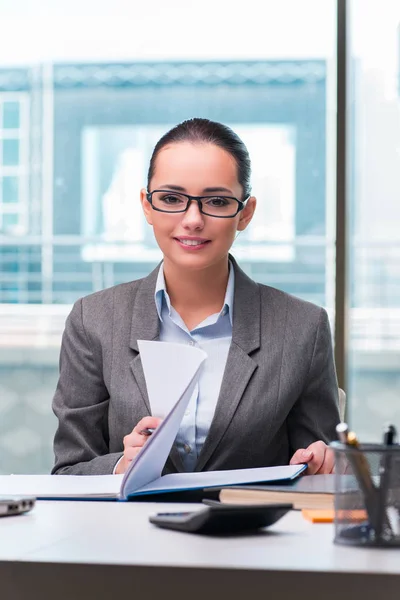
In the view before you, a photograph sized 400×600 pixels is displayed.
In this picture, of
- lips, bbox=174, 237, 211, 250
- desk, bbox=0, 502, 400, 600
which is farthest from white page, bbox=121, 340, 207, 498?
lips, bbox=174, 237, 211, 250

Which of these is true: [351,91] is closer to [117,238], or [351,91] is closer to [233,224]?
[117,238]

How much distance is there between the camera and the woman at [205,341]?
1805 mm

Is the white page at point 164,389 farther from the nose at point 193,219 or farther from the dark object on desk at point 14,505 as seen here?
the nose at point 193,219

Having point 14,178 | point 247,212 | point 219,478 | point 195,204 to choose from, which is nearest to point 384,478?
point 219,478

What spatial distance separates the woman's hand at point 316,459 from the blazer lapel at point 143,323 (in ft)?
→ 1.18

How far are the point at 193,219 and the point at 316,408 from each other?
472mm

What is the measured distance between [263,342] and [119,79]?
2026 mm

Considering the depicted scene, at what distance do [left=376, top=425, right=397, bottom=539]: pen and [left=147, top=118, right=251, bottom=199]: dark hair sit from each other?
0.98 m

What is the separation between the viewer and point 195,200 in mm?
1820

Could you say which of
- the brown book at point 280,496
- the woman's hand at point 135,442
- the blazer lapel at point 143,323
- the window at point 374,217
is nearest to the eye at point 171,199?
the blazer lapel at point 143,323

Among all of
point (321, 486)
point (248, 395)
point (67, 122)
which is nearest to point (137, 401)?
point (248, 395)

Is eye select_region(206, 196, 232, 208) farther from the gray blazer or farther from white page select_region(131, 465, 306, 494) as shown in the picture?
white page select_region(131, 465, 306, 494)

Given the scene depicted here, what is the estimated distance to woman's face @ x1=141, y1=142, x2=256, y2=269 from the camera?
5.95 ft

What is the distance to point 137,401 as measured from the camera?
1.80 metres
